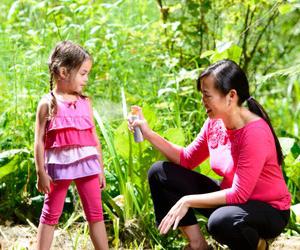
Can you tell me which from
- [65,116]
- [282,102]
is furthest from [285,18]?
→ [65,116]

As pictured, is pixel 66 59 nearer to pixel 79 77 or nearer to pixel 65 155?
pixel 79 77

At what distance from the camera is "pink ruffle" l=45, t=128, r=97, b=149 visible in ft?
10.5

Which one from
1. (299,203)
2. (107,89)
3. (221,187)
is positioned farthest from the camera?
(107,89)

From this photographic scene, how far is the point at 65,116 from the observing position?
322cm

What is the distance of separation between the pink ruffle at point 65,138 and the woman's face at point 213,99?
0.62 meters

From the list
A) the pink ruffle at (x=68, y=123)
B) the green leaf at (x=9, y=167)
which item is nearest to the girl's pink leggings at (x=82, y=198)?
the pink ruffle at (x=68, y=123)

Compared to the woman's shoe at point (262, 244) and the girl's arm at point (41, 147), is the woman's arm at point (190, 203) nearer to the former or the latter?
the woman's shoe at point (262, 244)

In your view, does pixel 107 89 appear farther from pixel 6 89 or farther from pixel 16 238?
pixel 16 238

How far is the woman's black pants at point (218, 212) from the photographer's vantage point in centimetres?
322

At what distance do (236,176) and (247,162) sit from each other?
0.09m

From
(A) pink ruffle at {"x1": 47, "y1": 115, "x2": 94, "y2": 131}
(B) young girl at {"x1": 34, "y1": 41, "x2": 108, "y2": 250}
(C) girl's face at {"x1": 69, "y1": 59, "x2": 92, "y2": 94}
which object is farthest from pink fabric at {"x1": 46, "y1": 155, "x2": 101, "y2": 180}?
(C) girl's face at {"x1": 69, "y1": 59, "x2": 92, "y2": 94}

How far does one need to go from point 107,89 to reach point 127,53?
1.18 ft

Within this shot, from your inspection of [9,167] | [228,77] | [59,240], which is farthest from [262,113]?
[9,167]

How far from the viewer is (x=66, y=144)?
321cm
